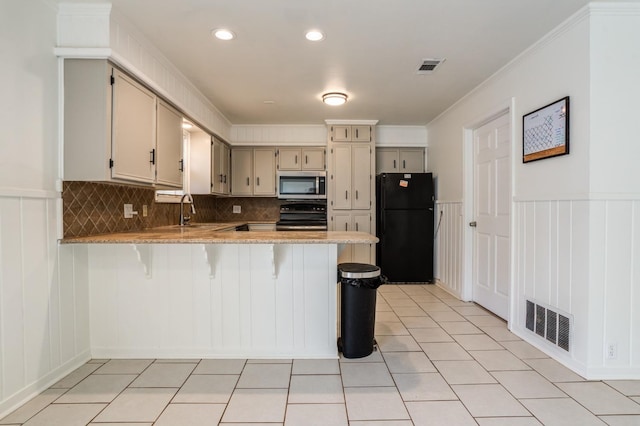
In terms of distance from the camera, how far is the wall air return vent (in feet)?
7.95

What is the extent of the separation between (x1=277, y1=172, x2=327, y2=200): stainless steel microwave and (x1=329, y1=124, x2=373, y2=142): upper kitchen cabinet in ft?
1.95

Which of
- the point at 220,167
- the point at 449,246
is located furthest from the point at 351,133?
the point at 449,246

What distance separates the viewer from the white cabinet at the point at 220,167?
180 inches

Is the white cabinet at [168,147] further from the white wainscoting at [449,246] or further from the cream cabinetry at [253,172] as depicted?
the white wainscoting at [449,246]

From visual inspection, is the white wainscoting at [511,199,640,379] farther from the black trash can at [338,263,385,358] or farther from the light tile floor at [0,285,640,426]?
the black trash can at [338,263,385,358]

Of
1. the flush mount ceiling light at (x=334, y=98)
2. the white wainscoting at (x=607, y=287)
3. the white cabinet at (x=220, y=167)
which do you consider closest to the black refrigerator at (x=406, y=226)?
the flush mount ceiling light at (x=334, y=98)

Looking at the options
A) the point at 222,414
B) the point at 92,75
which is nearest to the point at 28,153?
the point at 92,75

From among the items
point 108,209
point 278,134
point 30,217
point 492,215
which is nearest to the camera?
point 30,217

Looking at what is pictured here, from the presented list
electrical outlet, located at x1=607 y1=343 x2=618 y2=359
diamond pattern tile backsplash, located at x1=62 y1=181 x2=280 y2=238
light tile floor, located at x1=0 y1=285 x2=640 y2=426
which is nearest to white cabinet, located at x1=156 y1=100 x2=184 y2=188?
diamond pattern tile backsplash, located at x1=62 y1=181 x2=280 y2=238

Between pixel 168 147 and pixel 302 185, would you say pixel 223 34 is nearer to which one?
pixel 168 147

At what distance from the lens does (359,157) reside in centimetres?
512

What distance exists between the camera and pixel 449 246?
4566mm

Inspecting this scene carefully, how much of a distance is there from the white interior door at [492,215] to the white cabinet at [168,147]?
3.15 meters

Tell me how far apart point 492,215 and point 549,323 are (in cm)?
129
